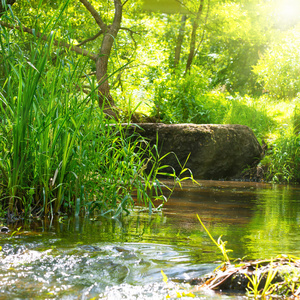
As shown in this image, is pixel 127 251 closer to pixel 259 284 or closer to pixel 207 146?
pixel 259 284

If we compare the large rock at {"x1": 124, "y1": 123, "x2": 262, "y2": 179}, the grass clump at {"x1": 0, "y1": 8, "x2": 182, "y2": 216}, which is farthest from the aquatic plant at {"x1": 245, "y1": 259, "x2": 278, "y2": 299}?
the large rock at {"x1": 124, "y1": 123, "x2": 262, "y2": 179}

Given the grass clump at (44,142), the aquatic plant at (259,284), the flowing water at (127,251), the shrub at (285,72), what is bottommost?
the flowing water at (127,251)

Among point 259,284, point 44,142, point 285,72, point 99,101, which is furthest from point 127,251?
point 285,72

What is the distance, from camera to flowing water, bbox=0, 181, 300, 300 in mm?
1475

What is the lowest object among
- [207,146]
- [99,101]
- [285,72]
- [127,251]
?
[127,251]

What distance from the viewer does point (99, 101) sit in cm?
983

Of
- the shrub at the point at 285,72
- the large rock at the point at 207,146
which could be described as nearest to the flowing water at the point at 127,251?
the large rock at the point at 207,146

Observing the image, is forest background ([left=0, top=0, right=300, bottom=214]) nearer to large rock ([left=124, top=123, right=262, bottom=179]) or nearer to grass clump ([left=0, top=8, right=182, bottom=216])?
grass clump ([left=0, top=8, right=182, bottom=216])

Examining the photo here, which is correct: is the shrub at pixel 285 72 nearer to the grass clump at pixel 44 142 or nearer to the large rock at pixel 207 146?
the large rock at pixel 207 146

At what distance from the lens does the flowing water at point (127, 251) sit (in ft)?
4.84

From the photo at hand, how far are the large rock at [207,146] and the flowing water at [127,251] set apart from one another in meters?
5.24

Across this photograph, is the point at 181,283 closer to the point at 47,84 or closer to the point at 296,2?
the point at 47,84

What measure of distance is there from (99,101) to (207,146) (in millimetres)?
2970

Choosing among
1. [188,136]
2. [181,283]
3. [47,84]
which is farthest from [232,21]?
[181,283]
